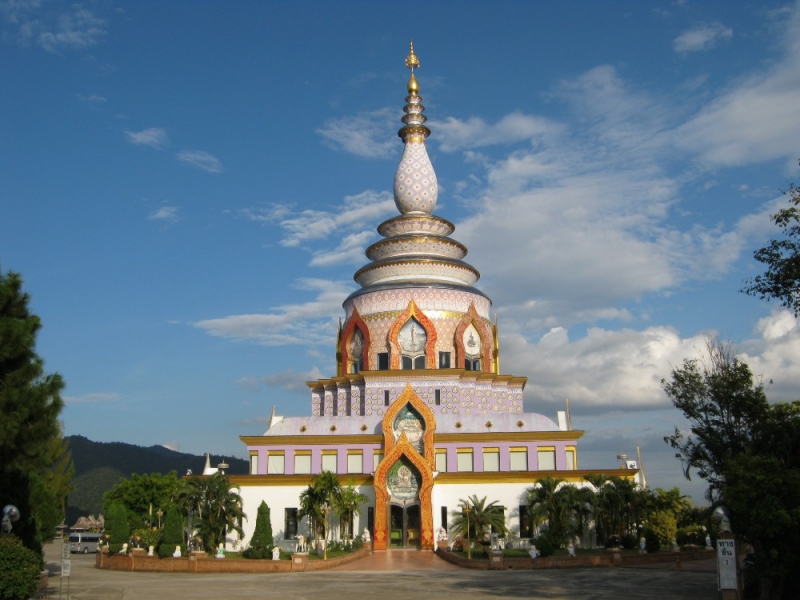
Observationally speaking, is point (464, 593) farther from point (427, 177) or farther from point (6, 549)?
point (427, 177)

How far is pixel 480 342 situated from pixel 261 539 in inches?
730

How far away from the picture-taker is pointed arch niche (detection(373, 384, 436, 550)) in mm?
41500

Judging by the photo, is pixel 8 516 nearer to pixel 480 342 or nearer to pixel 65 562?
pixel 65 562

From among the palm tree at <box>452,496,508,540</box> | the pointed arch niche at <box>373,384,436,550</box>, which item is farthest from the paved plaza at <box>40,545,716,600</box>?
the pointed arch niche at <box>373,384,436,550</box>

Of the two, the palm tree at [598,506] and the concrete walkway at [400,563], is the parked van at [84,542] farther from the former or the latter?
the palm tree at [598,506]

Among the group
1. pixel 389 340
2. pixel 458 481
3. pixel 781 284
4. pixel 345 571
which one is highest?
pixel 389 340

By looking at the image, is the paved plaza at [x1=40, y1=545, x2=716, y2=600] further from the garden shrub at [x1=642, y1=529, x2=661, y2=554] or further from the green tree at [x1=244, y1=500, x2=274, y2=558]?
the green tree at [x1=244, y1=500, x2=274, y2=558]

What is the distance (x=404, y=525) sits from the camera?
4212 cm

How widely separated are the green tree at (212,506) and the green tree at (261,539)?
1143 mm

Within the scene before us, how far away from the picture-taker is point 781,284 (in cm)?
2098

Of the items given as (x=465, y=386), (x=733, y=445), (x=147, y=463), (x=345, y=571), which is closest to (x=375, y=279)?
(x=465, y=386)

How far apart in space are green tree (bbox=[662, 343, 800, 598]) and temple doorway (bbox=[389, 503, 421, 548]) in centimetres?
1486

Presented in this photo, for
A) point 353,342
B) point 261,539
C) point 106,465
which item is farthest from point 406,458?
Result: point 106,465

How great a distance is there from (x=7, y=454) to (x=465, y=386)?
29528mm
